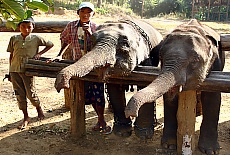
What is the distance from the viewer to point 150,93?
275 cm

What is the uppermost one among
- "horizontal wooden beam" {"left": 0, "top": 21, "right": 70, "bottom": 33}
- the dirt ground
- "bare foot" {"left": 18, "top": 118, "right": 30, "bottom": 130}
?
"horizontal wooden beam" {"left": 0, "top": 21, "right": 70, "bottom": 33}

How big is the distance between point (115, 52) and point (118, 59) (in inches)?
3.2

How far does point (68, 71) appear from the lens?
3043 millimetres

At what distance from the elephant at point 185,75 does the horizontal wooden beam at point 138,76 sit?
0.32ft

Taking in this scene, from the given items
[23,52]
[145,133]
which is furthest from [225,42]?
[23,52]

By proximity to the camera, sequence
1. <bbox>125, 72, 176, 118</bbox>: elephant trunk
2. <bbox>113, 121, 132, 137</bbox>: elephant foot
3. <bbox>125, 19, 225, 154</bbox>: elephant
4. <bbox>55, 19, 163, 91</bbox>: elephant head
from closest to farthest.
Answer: <bbox>125, 72, 176, 118</bbox>: elephant trunk < <bbox>125, 19, 225, 154</bbox>: elephant < <bbox>55, 19, 163, 91</bbox>: elephant head < <bbox>113, 121, 132, 137</bbox>: elephant foot

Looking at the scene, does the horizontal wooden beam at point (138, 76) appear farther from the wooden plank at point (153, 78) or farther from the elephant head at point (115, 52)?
the elephant head at point (115, 52)

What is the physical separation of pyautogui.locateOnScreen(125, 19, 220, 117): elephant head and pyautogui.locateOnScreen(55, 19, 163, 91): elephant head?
1.38 ft

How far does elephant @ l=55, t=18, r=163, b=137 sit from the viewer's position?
317 cm

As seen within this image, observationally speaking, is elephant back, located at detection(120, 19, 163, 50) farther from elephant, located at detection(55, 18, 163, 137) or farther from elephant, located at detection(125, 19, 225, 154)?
elephant, located at detection(125, 19, 225, 154)

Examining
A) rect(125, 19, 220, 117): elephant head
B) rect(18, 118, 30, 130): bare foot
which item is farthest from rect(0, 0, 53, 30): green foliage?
rect(18, 118, 30, 130): bare foot

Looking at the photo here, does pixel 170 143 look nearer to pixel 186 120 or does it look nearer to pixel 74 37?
pixel 186 120

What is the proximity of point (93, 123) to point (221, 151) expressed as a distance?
189 centimetres

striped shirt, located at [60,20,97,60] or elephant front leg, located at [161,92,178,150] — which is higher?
striped shirt, located at [60,20,97,60]
